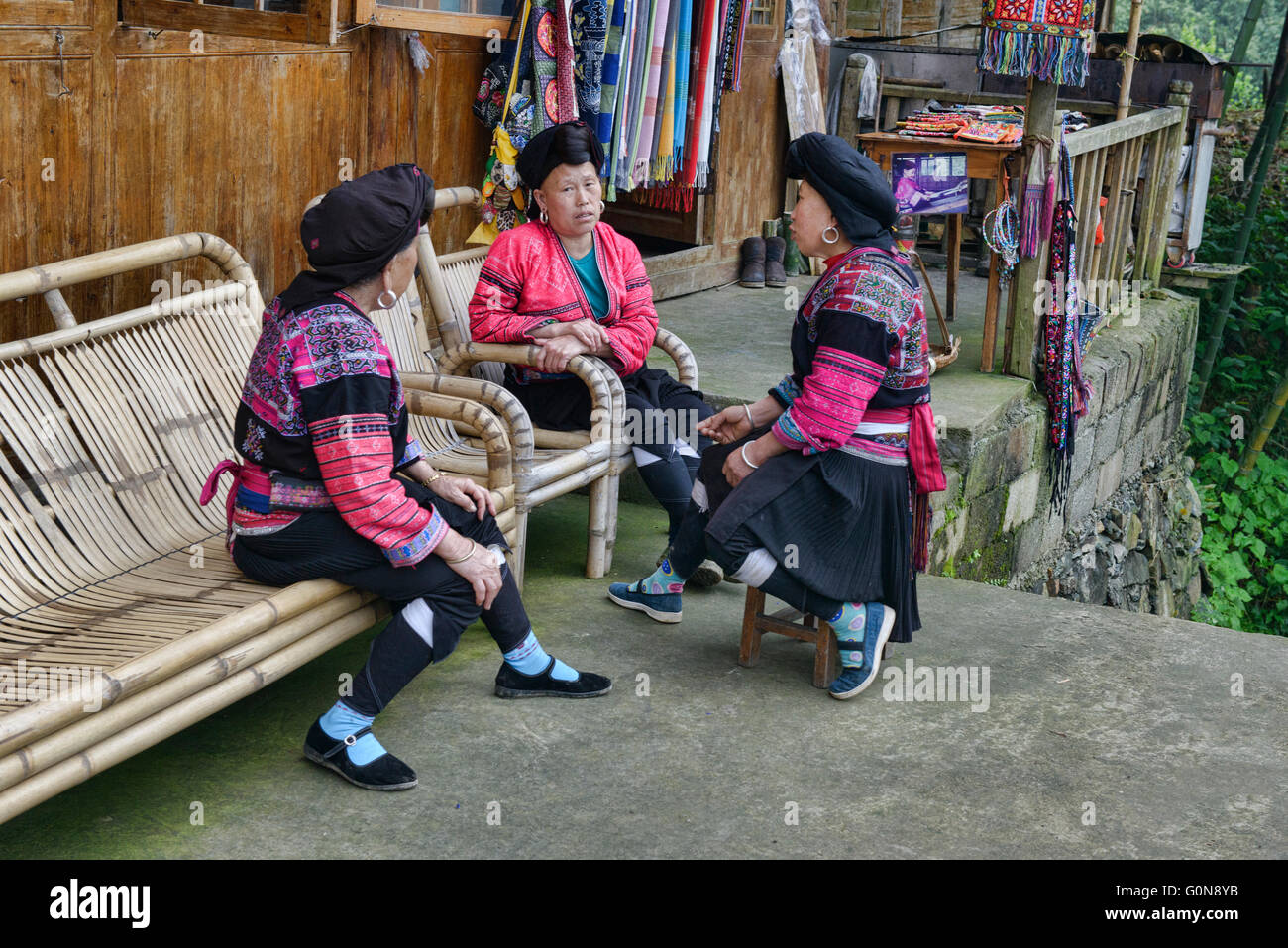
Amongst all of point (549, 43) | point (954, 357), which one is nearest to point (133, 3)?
point (549, 43)

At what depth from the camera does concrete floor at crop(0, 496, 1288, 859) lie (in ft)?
9.45

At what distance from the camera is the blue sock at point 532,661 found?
343cm

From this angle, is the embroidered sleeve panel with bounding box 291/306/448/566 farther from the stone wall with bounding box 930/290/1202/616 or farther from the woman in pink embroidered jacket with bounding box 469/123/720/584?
the stone wall with bounding box 930/290/1202/616

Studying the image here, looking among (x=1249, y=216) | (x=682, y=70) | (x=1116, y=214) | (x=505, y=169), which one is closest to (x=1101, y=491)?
(x=1116, y=214)

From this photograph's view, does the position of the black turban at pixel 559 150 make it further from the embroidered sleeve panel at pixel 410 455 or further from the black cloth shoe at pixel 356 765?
the black cloth shoe at pixel 356 765

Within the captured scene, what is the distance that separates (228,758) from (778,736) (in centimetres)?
132

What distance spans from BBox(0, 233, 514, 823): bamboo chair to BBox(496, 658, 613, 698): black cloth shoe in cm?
44

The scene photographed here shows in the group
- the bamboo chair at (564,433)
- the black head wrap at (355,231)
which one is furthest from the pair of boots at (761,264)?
the black head wrap at (355,231)

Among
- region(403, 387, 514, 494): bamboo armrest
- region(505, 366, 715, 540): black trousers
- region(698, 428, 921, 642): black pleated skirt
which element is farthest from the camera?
region(505, 366, 715, 540): black trousers

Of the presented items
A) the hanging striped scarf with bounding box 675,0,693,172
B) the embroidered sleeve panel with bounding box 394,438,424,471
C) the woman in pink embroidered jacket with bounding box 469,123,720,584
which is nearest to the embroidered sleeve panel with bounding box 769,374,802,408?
the woman in pink embroidered jacket with bounding box 469,123,720,584

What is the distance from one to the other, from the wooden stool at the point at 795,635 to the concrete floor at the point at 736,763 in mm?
71

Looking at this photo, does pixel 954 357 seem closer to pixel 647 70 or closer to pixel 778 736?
pixel 647 70

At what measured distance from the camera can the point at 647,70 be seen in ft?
20.1

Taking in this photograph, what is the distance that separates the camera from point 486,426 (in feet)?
12.0
